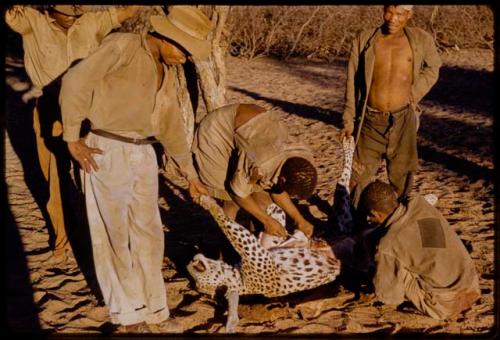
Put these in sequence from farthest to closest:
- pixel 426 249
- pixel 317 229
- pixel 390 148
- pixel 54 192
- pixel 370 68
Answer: pixel 317 229
pixel 54 192
pixel 390 148
pixel 370 68
pixel 426 249

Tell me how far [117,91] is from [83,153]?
1.47 ft

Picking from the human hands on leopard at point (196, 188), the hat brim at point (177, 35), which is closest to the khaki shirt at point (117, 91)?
the hat brim at point (177, 35)

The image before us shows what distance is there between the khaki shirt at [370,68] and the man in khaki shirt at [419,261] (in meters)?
1.38

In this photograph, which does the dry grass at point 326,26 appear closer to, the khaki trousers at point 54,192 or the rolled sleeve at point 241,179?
the khaki trousers at point 54,192

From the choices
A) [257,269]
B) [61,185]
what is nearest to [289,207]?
[257,269]

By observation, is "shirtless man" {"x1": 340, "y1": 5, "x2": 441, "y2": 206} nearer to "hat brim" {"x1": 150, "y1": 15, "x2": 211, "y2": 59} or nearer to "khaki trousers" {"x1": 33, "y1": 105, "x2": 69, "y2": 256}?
"hat brim" {"x1": 150, "y1": 15, "x2": 211, "y2": 59}

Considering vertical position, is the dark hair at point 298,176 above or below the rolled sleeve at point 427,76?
below

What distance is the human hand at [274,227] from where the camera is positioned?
494 cm

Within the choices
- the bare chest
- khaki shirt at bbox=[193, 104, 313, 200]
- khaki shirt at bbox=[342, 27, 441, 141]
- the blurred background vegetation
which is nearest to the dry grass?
the blurred background vegetation

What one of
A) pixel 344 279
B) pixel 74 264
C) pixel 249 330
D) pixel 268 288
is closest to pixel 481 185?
pixel 344 279

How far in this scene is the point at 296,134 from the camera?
10.7 m

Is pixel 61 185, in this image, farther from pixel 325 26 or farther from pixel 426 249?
pixel 325 26

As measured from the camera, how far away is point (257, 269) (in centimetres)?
478

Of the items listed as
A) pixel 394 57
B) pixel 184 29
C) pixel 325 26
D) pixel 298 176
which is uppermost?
pixel 325 26
